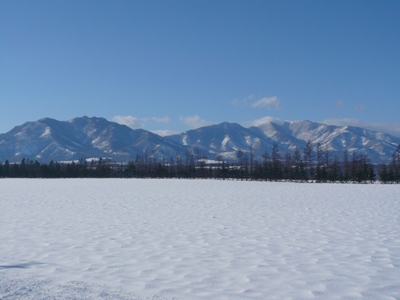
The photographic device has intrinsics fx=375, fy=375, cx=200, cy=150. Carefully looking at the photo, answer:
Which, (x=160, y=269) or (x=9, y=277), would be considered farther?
(x=160, y=269)

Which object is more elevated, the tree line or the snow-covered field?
the tree line

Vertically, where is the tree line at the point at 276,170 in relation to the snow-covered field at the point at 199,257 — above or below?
above

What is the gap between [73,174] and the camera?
10512 cm

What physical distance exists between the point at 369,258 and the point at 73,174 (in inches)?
4127

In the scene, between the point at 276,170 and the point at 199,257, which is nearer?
the point at 199,257

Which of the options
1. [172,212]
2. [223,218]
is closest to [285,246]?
[223,218]

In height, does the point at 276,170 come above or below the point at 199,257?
above

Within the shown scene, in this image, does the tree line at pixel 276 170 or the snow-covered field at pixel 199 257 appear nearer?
the snow-covered field at pixel 199 257

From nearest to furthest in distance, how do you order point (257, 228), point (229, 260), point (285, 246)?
point (229, 260) → point (285, 246) → point (257, 228)

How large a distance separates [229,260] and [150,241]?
287cm

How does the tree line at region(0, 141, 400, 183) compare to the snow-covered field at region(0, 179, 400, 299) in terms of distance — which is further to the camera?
the tree line at region(0, 141, 400, 183)

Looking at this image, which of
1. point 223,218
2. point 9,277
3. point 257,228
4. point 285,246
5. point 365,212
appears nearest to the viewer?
point 9,277

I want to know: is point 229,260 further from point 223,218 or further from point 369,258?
point 223,218

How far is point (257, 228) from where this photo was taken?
1209cm
